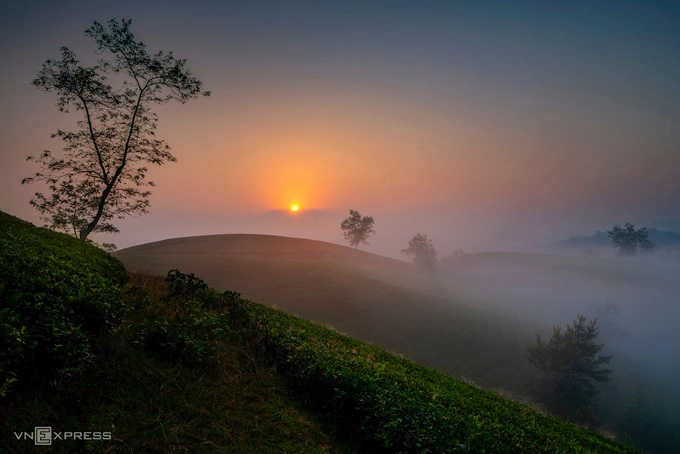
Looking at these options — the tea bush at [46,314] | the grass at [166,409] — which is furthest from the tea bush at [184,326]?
the tea bush at [46,314]

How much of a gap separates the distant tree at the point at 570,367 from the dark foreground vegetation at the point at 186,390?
134 ft

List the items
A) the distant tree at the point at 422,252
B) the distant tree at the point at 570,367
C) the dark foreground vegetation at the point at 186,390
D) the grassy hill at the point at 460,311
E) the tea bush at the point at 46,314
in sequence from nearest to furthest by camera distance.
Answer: the tea bush at the point at 46,314 < the dark foreground vegetation at the point at 186,390 < the distant tree at the point at 570,367 < the grassy hill at the point at 460,311 < the distant tree at the point at 422,252

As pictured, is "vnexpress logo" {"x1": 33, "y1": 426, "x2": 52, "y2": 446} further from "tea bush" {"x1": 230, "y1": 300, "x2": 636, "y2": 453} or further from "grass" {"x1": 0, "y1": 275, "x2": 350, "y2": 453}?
"tea bush" {"x1": 230, "y1": 300, "x2": 636, "y2": 453}

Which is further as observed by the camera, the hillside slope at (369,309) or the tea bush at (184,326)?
the hillside slope at (369,309)

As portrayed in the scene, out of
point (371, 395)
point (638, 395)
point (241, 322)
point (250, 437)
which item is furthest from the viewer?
point (638, 395)

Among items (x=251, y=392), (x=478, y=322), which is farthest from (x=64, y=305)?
(x=478, y=322)

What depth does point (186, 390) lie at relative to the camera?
6.74 metres

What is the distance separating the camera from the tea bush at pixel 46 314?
186 inches

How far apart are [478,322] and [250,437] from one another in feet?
208

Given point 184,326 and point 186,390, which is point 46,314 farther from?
point 184,326

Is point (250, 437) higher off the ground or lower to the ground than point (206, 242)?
lower

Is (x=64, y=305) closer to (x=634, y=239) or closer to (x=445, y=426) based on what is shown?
(x=445, y=426)

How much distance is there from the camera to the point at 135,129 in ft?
86.0

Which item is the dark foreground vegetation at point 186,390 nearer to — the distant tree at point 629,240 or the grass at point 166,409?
the grass at point 166,409
